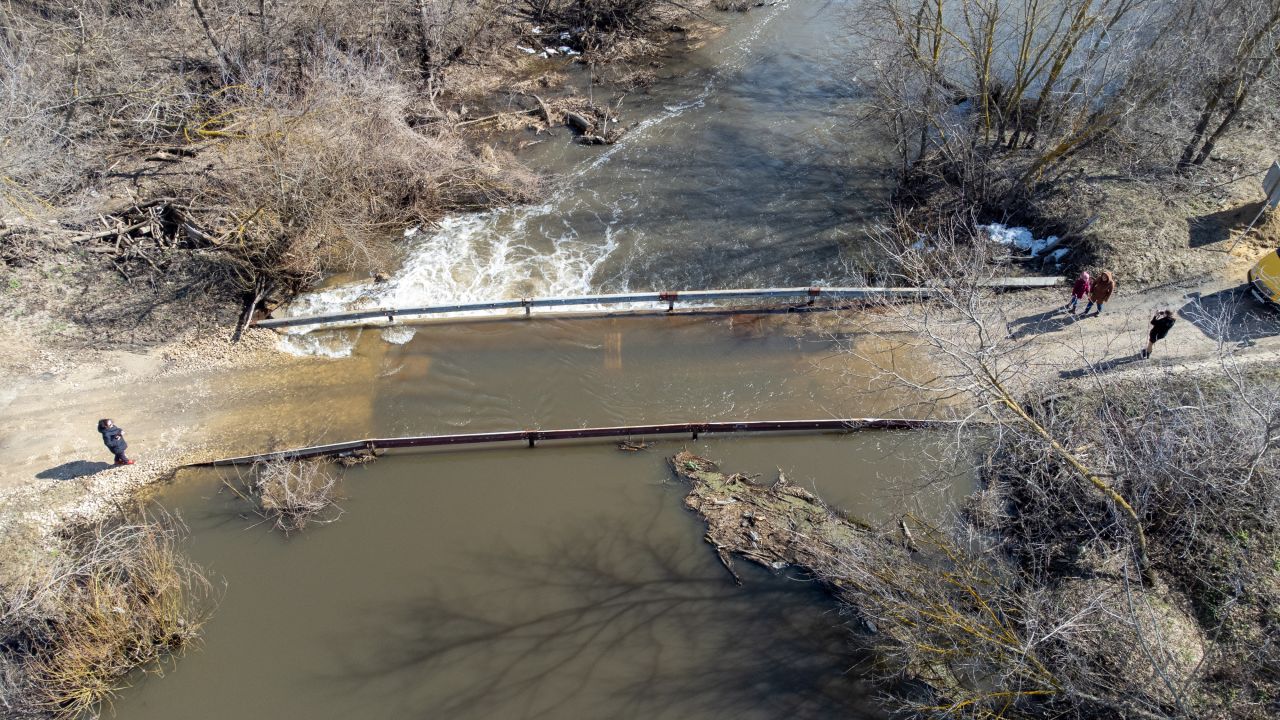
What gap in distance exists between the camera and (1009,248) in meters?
19.9

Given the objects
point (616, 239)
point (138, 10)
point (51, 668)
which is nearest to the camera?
point (51, 668)

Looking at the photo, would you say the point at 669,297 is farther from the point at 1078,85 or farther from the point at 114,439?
the point at 1078,85

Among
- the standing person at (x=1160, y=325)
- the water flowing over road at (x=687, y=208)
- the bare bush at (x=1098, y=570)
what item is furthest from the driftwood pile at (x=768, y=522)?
the standing person at (x=1160, y=325)

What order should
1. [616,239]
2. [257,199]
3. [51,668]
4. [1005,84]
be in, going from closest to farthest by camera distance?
[51,668] < [257,199] < [616,239] < [1005,84]

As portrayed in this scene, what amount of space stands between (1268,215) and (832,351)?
36.6ft

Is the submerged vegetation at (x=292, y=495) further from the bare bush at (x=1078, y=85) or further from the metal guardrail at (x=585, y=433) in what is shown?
the bare bush at (x=1078, y=85)

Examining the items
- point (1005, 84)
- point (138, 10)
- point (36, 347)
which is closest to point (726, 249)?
point (1005, 84)

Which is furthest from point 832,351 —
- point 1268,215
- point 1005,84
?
point 1005,84

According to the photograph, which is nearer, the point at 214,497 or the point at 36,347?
the point at 214,497

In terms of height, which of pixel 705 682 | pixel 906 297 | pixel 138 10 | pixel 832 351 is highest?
pixel 138 10

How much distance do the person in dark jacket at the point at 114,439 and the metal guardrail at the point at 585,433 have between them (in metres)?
1.33

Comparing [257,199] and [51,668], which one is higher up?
[257,199]

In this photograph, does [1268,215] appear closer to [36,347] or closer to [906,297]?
[906,297]

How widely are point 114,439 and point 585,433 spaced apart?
349 inches
